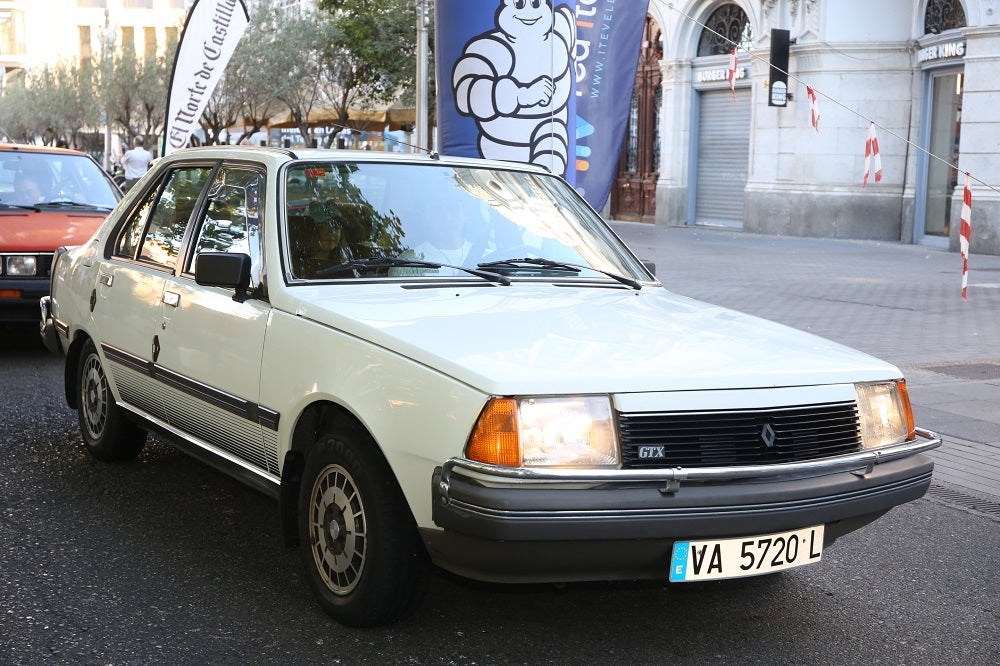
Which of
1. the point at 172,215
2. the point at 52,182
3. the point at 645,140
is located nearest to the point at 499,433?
the point at 172,215

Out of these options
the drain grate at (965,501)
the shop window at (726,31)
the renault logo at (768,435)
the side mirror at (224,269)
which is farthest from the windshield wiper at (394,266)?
the shop window at (726,31)

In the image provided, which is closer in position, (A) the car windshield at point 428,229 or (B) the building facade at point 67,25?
(A) the car windshield at point 428,229

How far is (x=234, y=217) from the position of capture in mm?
4961

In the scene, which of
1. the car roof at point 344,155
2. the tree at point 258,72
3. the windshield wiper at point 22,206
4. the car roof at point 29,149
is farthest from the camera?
the tree at point 258,72

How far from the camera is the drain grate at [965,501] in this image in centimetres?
569

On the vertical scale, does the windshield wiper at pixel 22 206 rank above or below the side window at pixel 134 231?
below

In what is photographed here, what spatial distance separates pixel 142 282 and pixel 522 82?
4.71 m

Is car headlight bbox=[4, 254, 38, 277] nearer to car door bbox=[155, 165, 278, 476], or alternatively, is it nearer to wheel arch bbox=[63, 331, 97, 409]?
wheel arch bbox=[63, 331, 97, 409]

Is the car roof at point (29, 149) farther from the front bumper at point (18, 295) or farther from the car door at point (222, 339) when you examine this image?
the car door at point (222, 339)

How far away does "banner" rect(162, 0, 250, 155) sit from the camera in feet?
49.0

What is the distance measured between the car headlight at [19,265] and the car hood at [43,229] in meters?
0.06

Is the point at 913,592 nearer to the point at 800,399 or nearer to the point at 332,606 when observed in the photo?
the point at 800,399

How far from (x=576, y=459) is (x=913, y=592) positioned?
173cm

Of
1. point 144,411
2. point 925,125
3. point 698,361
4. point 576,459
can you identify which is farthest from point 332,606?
point 925,125
